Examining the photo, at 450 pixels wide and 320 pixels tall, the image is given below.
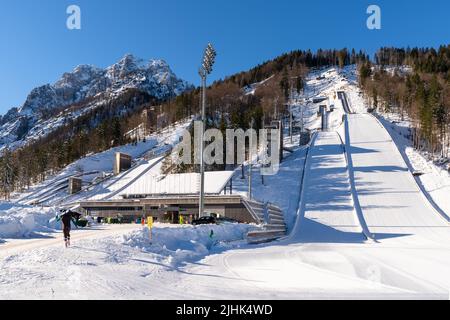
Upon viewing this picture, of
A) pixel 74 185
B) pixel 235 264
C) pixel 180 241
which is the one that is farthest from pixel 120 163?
pixel 235 264

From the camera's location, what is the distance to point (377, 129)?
257 feet

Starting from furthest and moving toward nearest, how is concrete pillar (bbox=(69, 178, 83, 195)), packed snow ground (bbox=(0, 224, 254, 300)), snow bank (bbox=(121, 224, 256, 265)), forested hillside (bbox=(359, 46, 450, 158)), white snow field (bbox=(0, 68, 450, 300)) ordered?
forested hillside (bbox=(359, 46, 450, 158)) → concrete pillar (bbox=(69, 178, 83, 195)) → snow bank (bbox=(121, 224, 256, 265)) → white snow field (bbox=(0, 68, 450, 300)) → packed snow ground (bbox=(0, 224, 254, 300))

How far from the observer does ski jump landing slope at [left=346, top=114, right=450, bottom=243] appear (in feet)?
108

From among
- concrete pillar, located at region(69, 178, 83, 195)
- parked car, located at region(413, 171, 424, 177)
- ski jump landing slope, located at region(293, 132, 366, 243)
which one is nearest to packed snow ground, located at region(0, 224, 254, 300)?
ski jump landing slope, located at region(293, 132, 366, 243)

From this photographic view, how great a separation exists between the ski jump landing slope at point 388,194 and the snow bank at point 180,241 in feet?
55.6

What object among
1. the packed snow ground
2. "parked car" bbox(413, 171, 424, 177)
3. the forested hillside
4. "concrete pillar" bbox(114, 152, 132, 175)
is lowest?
the packed snow ground

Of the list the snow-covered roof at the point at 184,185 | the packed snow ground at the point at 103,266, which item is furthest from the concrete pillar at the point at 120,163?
the packed snow ground at the point at 103,266

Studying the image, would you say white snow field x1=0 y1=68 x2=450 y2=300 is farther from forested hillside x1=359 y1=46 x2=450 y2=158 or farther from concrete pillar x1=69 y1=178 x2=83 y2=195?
concrete pillar x1=69 y1=178 x2=83 y2=195

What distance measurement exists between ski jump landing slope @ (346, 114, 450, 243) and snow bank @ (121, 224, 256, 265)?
16958 mm

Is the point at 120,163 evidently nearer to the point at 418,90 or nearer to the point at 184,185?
the point at 184,185

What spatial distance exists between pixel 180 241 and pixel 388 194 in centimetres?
3535

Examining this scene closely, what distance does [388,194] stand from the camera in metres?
44.4

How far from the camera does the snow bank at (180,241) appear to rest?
1399cm

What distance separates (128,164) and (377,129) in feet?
178
